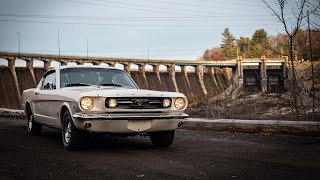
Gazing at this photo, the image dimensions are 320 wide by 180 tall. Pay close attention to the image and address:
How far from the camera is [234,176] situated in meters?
3.52

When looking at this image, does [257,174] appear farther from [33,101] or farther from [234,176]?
[33,101]

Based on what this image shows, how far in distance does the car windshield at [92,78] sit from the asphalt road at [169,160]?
1111 mm

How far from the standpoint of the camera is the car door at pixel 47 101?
20.5 ft

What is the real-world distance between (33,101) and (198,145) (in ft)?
12.4

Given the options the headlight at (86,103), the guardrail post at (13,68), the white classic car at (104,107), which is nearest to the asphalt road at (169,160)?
the white classic car at (104,107)

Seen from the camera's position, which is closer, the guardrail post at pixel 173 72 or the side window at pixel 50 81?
the side window at pixel 50 81

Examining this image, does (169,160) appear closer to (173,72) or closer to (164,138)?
(164,138)

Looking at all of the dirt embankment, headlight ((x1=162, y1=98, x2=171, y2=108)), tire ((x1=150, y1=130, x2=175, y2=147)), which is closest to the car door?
tire ((x1=150, y1=130, x2=175, y2=147))

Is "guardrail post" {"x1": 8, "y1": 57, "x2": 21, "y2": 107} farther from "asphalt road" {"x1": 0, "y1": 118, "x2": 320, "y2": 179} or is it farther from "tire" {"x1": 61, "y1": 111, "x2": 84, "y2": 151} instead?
"tire" {"x1": 61, "y1": 111, "x2": 84, "y2": 151}

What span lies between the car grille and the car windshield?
117 centimetres

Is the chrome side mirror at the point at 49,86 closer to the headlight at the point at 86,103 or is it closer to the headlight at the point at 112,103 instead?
the headlight at the point at 86,103

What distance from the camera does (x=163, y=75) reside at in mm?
68625

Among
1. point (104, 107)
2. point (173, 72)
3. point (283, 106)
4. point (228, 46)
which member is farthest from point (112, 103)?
point (228, 46)

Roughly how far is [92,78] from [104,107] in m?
1.48
